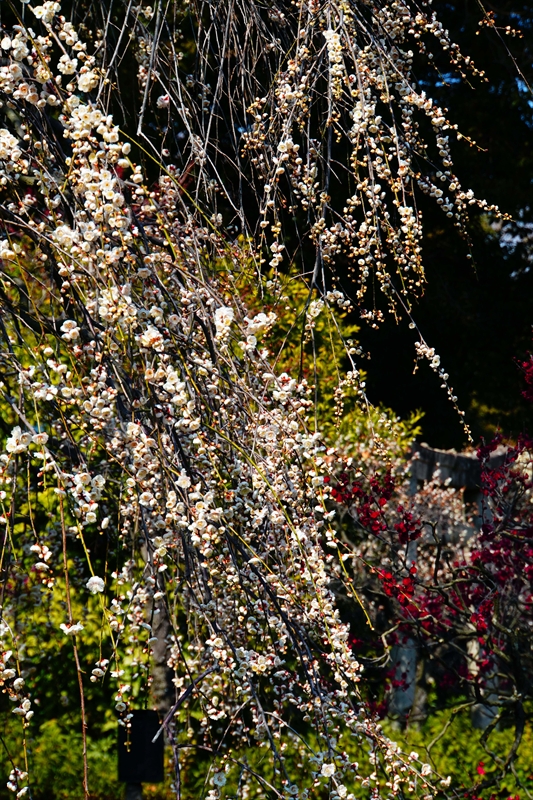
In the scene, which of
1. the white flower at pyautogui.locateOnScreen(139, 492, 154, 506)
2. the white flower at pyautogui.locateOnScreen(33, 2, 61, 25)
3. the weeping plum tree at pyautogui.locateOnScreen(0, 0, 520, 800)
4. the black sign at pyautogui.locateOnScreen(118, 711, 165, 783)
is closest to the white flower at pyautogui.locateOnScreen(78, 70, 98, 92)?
the weeping plum tree at pyautogui.locateOnScreen(0, 0, 520, 800)

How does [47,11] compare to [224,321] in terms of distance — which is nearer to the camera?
[224,321]

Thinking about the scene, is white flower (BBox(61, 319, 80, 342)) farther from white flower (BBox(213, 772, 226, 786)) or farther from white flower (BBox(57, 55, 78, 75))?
white flower (BBox(213, 772, 226, 786))

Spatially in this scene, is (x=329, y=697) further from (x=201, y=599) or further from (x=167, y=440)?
(x=167, y=440)

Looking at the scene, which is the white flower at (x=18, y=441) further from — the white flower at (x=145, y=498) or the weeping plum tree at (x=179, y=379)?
the white flower at (x=145, y=498)

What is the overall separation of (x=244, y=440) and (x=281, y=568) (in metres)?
0.29

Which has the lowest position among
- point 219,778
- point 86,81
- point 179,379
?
point 219,778

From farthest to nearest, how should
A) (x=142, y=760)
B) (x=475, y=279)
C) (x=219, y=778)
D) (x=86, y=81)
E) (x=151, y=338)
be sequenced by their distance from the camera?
(x=475, y=279), (x=142, y=760), (x=219, y=778), (x=86, y=81), (x=151, y=338)

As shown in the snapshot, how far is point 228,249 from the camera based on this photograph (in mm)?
1936

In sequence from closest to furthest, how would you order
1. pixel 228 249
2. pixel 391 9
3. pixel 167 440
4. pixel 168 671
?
pixel 167 440
pixel 228 249
pixel 391 9
pixel 168 671

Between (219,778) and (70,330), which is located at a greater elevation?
(70,330)

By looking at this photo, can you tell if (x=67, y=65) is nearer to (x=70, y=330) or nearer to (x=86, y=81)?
(x=86, y=81)

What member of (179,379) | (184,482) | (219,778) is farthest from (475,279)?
(184,482)

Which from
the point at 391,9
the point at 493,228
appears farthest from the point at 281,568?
the point at 493,228

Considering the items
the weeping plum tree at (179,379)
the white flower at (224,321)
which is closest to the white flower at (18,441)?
the weeping plum tree at (179,379)
